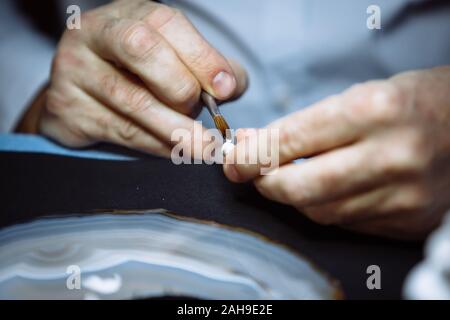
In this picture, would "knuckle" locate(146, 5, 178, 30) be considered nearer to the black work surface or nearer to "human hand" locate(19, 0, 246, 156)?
"human hand" locate(19, 0, 246, 156)

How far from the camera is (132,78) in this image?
66cm

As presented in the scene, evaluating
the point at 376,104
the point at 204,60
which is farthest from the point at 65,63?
the point at 376,104

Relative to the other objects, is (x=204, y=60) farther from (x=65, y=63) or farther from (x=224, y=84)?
(x=65, y=63)

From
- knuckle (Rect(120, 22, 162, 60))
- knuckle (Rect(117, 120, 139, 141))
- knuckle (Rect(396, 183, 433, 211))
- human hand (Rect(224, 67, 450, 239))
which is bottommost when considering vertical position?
knuckle (Rect(396, 183, 433, 211))

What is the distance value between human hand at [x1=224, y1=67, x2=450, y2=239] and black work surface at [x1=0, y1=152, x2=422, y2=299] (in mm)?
26

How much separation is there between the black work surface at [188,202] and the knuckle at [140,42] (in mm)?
135

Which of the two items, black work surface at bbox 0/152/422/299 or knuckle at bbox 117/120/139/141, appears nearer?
black work surface at bbox 0/152/422/299

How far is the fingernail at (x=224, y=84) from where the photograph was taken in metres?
0.59

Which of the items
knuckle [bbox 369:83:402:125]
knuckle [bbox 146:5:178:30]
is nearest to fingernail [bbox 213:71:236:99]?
knuckle [bbox 146:5:178:30]

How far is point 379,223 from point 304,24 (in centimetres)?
38

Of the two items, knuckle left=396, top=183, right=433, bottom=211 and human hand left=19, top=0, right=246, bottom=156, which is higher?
human hand left=19, top=0, right=246, bottom=156

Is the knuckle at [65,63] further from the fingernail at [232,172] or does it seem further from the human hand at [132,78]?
the fingernail at [232,172]

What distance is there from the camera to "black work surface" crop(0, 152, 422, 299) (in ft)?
1.51
